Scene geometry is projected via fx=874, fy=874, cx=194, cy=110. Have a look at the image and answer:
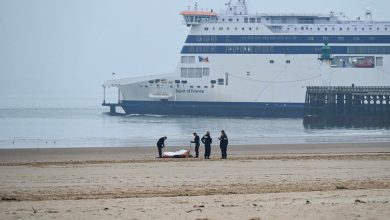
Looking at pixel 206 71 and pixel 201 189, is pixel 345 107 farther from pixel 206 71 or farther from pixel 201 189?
pixel 201 189

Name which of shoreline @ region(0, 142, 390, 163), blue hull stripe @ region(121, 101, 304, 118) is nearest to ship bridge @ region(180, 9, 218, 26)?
blue hull stripe @ region(121, 101, 304, 118)

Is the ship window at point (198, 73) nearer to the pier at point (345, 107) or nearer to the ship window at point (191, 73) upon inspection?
the ship window at point (191, 73)

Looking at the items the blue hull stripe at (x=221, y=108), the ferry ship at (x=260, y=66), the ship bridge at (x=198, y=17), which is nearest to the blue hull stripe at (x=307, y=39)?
the ferry ship at (x=260, y=66)

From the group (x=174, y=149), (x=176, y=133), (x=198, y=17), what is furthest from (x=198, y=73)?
(x=174, y=149)

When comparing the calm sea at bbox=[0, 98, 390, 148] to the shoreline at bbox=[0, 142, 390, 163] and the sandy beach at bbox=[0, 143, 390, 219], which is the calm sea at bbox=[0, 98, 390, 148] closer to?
Answer: the shoreline at bbox=[0, 142, 390, 163]

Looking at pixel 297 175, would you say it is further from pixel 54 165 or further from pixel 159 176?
pixel 54 165

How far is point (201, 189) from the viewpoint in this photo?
609 inches

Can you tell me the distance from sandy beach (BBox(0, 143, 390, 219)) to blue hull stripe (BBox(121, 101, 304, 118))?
127 ft

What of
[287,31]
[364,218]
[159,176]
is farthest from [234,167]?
[287,31]

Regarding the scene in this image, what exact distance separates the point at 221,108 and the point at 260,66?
13.9ft

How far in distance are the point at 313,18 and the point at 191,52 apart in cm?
929

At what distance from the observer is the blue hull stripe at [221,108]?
62.6 m

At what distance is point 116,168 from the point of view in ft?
66.7

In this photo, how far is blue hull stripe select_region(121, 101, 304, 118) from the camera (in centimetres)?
6256
